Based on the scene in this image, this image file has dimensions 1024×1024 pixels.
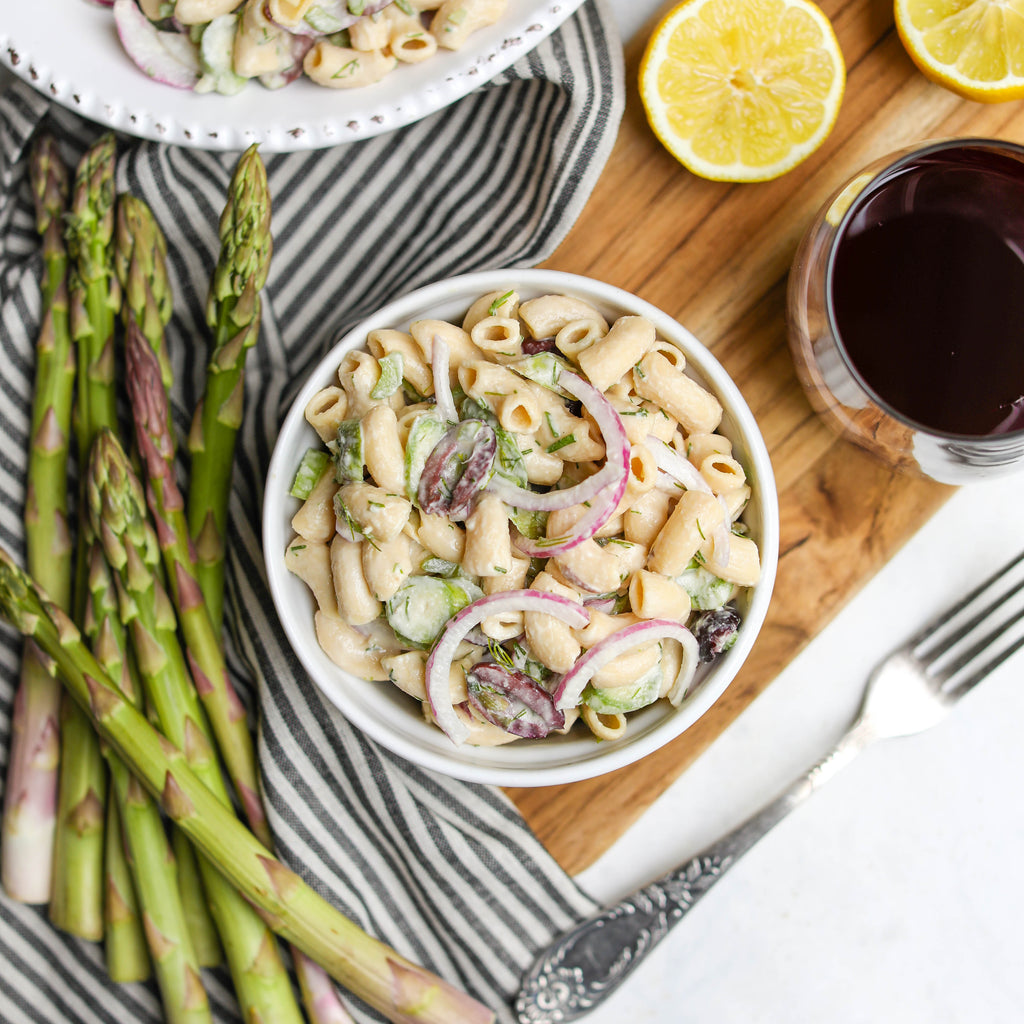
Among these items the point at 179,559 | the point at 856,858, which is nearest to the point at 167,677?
the point at 179,559

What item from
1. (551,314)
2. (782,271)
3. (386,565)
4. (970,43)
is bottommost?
(386,565)

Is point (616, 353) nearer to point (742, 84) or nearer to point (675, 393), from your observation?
point (675, 393)

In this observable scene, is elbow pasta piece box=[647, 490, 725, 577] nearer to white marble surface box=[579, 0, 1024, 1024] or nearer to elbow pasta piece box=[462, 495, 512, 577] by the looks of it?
elbow pasta piece box=[462, 495, 512, 577]

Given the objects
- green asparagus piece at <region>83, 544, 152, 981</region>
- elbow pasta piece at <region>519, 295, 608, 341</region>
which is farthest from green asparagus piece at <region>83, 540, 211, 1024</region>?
elbow pasta piece at <region>519, 295, 608, 341</region>

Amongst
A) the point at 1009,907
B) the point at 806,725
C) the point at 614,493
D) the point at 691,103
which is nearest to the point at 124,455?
the point at 614,493

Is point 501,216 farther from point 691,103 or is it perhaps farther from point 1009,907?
point 1009,907

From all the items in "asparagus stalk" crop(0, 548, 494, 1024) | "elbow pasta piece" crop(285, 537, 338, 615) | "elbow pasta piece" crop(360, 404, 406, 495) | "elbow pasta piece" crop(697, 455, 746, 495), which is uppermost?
"elbow pasta piece" crop(697, 455, 746, 495)
